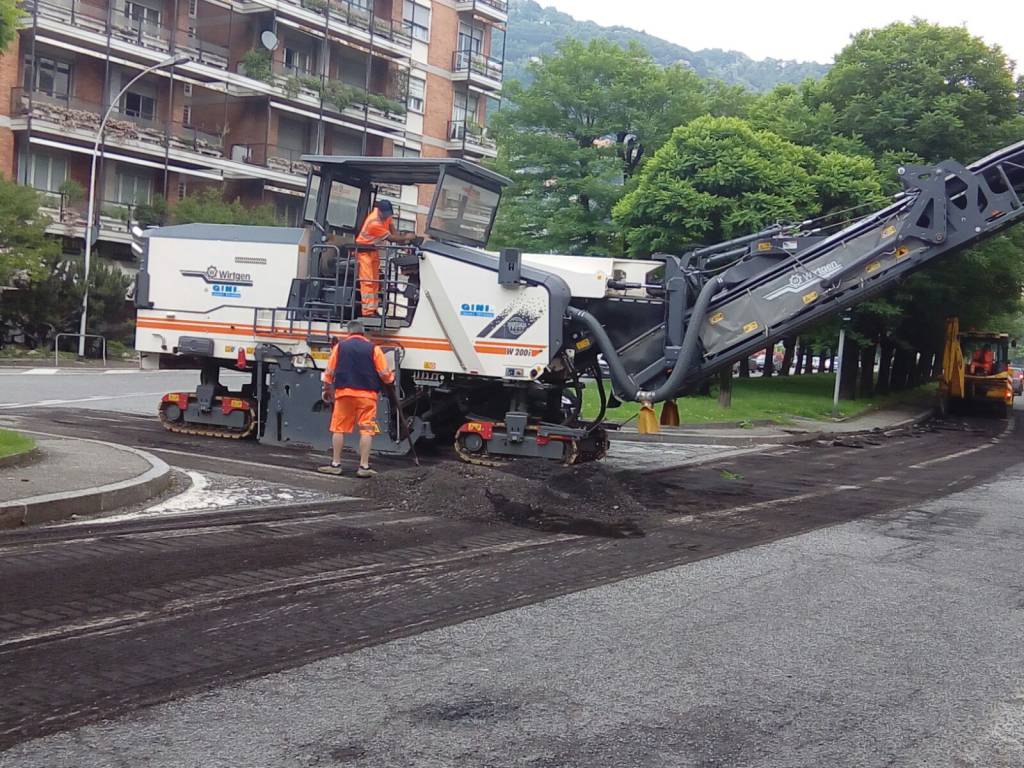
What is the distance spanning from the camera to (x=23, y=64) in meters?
39.7

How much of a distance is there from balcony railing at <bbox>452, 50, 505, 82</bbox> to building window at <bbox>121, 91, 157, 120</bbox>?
59.7 ft

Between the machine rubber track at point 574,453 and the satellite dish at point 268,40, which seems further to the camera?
the satellite dish at point 268,40

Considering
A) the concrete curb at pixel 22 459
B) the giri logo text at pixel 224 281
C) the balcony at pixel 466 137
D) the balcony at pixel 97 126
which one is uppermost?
the balcony at pixel 466 137

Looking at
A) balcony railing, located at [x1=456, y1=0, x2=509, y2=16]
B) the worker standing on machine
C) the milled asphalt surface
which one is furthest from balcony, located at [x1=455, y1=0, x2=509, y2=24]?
the milled asphalt surface

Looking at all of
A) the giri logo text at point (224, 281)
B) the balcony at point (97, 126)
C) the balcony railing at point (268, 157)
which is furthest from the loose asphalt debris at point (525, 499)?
the balcony railing at point (268, 157)

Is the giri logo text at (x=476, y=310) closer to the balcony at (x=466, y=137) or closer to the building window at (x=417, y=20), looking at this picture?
the building window at (x=417, y=20)

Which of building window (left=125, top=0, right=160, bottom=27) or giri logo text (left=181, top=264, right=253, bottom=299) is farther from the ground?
building window (left=125, top=0, right=160, bottom=27)

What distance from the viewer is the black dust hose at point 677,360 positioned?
13.5 m

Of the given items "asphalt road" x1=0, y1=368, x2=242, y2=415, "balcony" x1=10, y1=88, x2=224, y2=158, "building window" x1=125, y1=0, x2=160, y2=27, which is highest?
"building window" x1=125, y1=0, x2=160, y2=27

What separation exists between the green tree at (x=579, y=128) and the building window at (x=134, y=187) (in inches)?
590

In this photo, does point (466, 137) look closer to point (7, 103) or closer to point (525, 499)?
point (7, 103)

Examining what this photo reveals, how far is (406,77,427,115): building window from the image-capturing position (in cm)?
5597

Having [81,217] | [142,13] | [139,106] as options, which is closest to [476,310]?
[81,217]

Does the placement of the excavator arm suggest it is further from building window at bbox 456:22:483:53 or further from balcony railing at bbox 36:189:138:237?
building window at bbox 456:22:483:53
